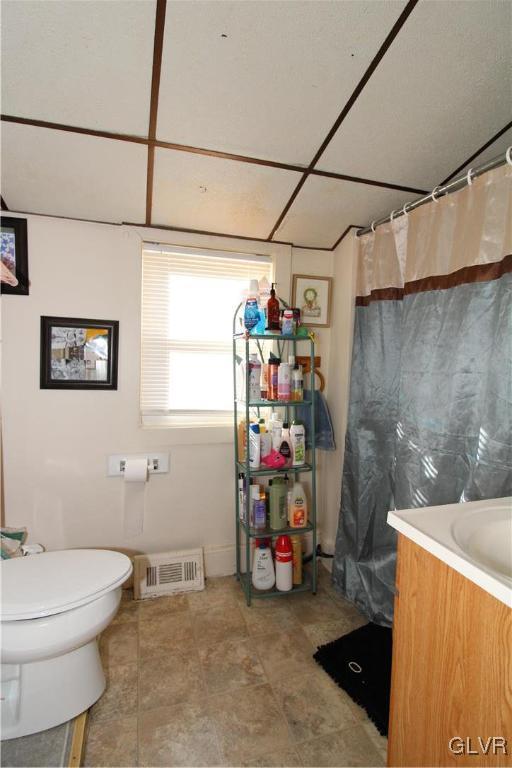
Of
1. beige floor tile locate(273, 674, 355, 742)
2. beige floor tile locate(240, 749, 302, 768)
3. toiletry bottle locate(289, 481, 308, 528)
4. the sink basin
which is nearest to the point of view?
the sink basin

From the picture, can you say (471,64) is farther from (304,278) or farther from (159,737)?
(159,737)

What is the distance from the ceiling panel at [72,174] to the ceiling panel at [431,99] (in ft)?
2.66

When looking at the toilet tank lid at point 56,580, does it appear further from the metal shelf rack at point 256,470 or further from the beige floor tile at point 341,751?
the beige floor tile at point 341,751

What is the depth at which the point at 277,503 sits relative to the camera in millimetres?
1913

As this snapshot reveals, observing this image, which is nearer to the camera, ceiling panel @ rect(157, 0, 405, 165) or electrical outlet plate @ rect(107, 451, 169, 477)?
ceiling panel @ rect(157, 0, 405, 165)

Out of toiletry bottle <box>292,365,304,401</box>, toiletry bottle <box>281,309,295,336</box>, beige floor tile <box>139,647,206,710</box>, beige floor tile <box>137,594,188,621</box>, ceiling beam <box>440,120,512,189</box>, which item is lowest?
beige floor tile <box>139,647,206,710</box>

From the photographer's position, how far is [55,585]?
1.24m

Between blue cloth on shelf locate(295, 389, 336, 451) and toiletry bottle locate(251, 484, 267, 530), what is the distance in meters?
0.38

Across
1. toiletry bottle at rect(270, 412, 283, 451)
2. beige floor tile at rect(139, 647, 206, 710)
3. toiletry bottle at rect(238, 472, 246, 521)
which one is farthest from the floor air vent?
toiletry bottle at rect(270, 412, 283, 451)

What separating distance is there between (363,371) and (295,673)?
136 cm

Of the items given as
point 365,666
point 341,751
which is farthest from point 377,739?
point 365,666

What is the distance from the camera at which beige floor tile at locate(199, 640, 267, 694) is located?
142 cm

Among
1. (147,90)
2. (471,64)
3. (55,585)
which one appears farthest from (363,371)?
(55,585)

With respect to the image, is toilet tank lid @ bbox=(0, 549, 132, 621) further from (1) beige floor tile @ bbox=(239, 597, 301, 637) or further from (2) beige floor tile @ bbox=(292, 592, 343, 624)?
(2) beige floor tile @ bbox=(292, 592, 343, 624)
